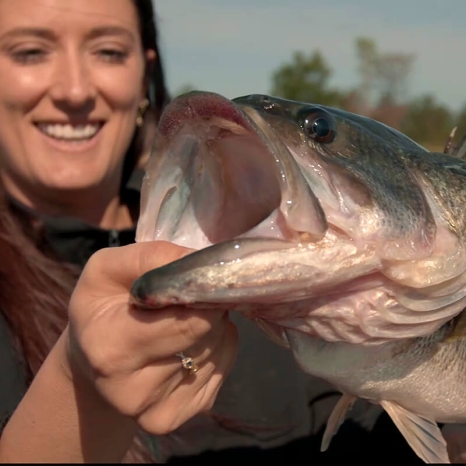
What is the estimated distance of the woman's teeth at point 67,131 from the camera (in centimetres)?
217

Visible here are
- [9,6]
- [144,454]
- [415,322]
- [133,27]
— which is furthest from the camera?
[133,27]

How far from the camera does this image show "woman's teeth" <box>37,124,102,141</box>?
2.17 m

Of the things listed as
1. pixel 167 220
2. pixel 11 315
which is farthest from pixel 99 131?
pixel 167 220

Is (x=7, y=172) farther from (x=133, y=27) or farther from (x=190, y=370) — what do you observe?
(x=190, y=370)

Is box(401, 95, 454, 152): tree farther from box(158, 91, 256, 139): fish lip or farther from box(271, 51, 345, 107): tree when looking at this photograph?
box(158, 91, 256, 139): fish lip

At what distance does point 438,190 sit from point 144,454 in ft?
3.75

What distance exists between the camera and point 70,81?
81.1 inches

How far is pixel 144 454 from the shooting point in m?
1.85

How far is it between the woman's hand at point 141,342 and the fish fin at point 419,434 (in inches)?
19.0

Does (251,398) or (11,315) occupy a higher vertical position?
(11,315)

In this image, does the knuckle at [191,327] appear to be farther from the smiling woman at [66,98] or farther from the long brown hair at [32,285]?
the smiling woman at [66,98]

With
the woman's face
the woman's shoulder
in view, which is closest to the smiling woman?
the woman's face

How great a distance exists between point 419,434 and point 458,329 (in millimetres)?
258

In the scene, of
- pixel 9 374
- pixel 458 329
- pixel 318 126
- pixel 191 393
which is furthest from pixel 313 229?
pixel 9 374
